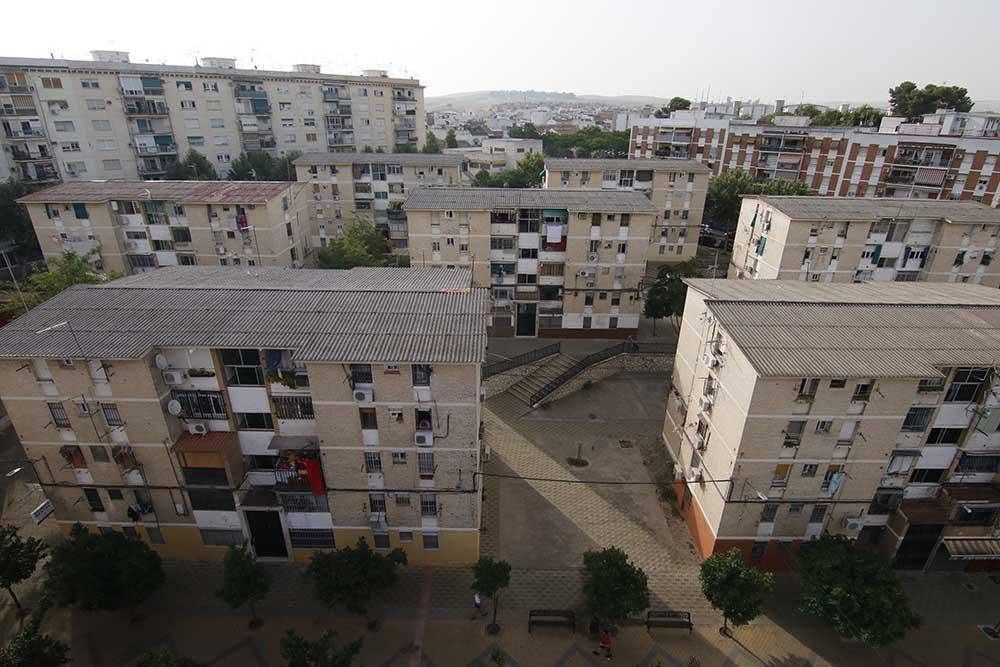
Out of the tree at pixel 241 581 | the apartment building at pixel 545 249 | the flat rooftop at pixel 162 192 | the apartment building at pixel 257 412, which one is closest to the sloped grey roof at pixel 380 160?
the flat rooftop at pixel 162 192

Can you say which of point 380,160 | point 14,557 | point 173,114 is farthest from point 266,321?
point 173,114

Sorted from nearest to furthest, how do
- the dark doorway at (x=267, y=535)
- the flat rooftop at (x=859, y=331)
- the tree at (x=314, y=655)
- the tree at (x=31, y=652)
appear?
the tree at (x=31, y=652), the tree at (x=314, y=655), the flat rooftop at (x=859, y=331), the dark doorway at (x=267, y=535)

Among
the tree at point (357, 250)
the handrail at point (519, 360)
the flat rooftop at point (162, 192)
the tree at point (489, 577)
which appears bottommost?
the handrail at point (519, 360)

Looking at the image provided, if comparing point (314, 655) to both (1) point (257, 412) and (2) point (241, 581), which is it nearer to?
(2) point (241, 581)

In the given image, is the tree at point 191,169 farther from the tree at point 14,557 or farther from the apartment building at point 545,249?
the tree at point 14,557

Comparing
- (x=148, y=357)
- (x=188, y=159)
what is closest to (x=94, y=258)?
(x=188, y=159)

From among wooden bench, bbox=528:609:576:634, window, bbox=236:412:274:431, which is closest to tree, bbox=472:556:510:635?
wooden bench, bbox=528:609:576:634

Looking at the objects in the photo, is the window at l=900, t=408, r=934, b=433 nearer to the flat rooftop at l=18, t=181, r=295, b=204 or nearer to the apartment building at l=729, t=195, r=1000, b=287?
the apartment building at l=729, t=195, r=1000, b=287
